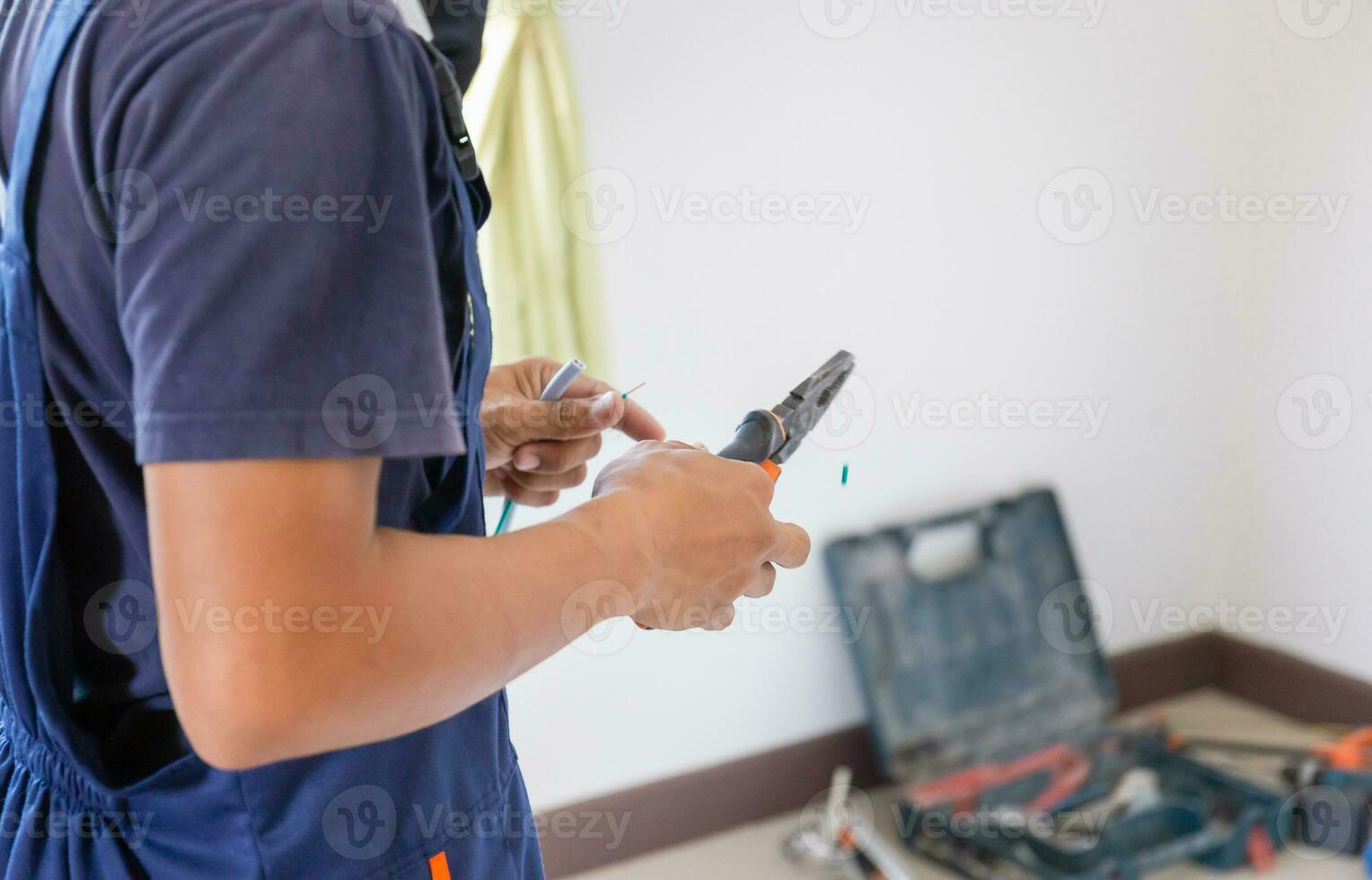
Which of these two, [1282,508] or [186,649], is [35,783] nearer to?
[186,649]

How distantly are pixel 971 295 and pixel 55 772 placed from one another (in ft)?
5.63

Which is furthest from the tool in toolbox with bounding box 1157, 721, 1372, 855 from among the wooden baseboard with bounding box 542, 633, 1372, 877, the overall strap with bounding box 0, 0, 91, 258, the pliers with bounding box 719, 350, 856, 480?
the overall strap with bounding box 0, 0, 91, 258

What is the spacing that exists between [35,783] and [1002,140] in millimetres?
1819

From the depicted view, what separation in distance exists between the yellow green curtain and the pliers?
2.49 ft

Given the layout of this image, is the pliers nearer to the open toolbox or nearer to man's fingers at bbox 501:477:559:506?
man's fingers at bbox 501:477:559:506

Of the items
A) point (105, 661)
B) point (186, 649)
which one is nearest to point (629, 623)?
point (105, 661)

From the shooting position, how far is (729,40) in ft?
5.66

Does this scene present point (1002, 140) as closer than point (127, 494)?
No

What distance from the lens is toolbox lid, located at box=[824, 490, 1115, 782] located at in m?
1.96

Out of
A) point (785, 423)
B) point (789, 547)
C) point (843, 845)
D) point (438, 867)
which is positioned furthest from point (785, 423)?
point (843, 845)

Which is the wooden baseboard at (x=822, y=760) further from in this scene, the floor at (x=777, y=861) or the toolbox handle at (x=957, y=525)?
the toolbox handle at (x=957, y=525)

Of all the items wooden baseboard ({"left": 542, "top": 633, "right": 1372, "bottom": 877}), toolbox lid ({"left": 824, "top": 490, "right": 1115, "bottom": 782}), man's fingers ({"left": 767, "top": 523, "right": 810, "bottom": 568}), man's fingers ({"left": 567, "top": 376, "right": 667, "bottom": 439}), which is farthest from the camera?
toolbox lid ({"left": 824, "top": 490, "right": 1115, "bottom": 782})

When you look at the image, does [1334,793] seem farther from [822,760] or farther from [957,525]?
[822,760]

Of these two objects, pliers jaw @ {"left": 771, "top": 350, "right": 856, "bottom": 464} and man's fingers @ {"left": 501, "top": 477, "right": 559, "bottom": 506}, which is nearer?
pliers jaw @ {"left": 771, "top": 350, "right": 856, "bottom": 464}
